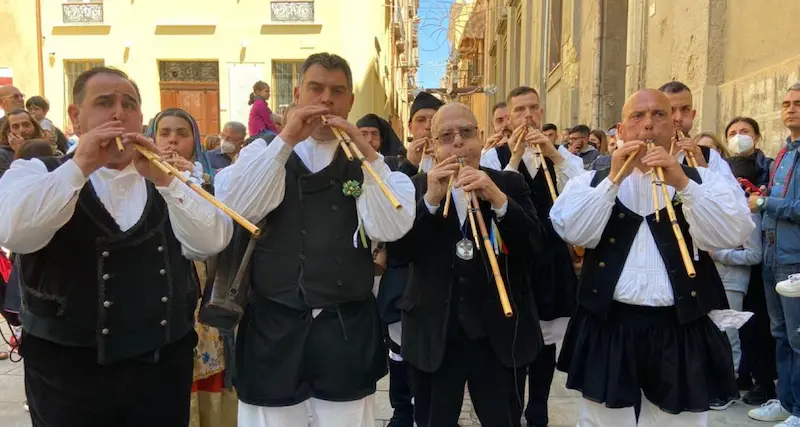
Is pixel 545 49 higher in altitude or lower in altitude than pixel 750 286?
higher

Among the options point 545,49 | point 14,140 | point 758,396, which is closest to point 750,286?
point 758,396

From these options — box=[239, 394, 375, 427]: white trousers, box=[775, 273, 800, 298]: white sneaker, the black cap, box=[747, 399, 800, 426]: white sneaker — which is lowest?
box=[747, 399, 800, 426]: white sneaker

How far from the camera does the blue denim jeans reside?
3.82m

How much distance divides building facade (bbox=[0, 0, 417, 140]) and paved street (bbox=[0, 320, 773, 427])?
11336mm

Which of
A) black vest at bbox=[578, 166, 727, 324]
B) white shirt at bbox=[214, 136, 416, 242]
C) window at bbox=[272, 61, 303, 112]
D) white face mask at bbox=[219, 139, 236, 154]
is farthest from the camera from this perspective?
window at bbox=[272, 61, 303, 112]

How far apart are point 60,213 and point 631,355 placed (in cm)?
234

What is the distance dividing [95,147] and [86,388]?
2.79 feet

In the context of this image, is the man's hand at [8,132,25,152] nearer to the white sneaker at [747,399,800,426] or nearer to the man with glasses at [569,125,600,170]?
the man with glasses at [569,125,600,170]

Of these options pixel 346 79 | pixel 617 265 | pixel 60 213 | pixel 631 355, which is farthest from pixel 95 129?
pixel 631 355

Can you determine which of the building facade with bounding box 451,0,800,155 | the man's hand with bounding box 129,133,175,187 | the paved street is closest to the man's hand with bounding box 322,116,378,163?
the man's hand with bounding box 129,133,175,187

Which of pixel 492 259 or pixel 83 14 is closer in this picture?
pixel 492 259

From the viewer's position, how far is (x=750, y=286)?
4.60 meters

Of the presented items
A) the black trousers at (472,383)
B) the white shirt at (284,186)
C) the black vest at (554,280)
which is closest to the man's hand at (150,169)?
the white shirt at (284,186)

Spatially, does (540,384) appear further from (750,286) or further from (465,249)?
(750,286)
